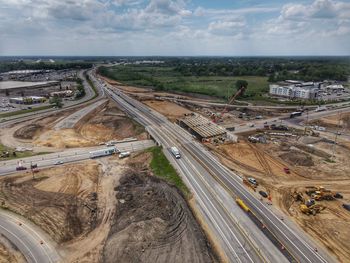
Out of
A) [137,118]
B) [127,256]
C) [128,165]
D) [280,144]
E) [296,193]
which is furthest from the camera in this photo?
[137,118]

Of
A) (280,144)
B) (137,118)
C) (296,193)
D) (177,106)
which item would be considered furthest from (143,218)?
(177,106)

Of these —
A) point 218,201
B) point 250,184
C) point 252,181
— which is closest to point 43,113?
point 218,201

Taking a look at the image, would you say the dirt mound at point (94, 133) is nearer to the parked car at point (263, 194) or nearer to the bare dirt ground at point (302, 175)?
the bare dirt ground at point (302, 175)

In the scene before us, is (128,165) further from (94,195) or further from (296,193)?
(296,193)

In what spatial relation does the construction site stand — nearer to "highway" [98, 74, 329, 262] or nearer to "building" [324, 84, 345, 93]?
"highway" [98, 74, 329, 262]

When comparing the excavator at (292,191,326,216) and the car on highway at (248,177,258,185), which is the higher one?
the car on highway at (248,177,258,185)

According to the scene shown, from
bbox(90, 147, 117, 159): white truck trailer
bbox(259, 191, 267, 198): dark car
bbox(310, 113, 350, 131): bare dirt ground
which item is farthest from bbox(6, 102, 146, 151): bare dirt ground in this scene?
bbox(310, 113, 350, 131): bare dirt ground
